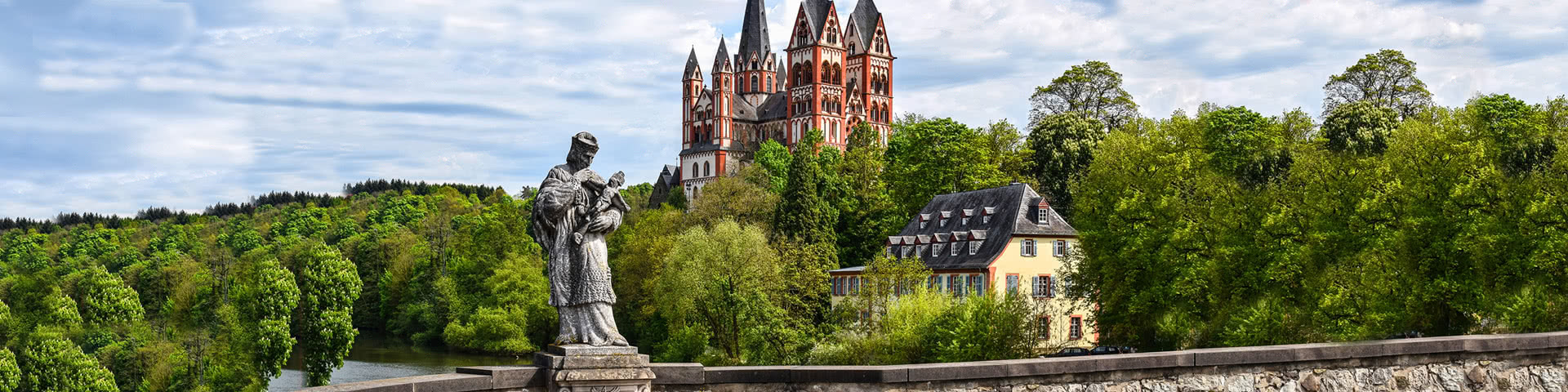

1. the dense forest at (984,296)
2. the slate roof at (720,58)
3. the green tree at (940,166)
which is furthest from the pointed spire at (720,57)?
the green tree at (940,166)

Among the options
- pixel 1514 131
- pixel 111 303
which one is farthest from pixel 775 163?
pixel 1514 131

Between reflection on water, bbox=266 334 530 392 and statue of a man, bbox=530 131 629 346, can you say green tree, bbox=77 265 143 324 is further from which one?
statue of a man, bbox=530 131 629 346

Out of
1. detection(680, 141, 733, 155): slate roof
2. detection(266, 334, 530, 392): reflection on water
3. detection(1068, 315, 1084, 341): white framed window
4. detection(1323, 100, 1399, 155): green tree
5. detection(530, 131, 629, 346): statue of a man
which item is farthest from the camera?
detection(680, 141, 733, 155): slate roof

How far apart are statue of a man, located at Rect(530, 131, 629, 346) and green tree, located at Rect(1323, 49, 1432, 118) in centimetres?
6445

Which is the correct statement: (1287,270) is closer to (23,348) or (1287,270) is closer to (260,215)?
(23,348)

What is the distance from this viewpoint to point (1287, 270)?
120 feet

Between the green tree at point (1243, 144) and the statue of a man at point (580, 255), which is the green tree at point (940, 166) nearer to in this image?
the green tree at point (1243, 144)

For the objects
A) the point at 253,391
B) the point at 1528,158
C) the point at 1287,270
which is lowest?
the point at 253,391

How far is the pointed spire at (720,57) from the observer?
145125 millimetres

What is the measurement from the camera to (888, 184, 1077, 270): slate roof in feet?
192

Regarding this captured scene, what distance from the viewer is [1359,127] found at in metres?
63.6

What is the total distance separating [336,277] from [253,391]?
816 cm

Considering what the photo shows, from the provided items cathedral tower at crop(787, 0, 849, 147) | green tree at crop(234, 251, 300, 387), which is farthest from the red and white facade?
green tree at crop(234, 251, 300, 387)

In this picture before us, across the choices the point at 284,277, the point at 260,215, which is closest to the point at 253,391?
the point at 284,277
